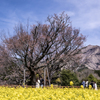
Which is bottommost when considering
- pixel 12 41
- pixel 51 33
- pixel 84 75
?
pixel 84 75

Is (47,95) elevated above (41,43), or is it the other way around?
(41,43)

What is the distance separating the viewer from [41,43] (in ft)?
50.9

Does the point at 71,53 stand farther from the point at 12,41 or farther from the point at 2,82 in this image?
the point at 2,82

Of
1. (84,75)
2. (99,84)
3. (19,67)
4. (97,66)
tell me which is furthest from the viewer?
(97,66)

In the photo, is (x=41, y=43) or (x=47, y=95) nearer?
(x=47, y=95)

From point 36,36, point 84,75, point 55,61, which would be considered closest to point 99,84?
point 84,75

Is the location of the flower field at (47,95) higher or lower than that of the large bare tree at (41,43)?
lower

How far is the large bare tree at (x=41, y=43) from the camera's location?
50.3 ft

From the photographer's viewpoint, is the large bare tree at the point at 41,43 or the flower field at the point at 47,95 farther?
the large bare tree at the point at 41,43

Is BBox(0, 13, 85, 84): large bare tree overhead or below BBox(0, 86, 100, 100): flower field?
overhead

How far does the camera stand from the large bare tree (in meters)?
15.3

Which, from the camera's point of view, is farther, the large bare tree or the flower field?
the large bare tree

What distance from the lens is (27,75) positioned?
1753 centimetres

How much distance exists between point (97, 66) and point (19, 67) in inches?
2125
